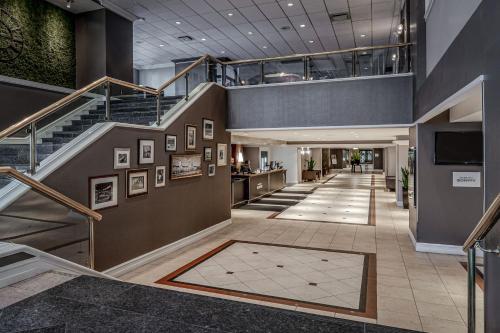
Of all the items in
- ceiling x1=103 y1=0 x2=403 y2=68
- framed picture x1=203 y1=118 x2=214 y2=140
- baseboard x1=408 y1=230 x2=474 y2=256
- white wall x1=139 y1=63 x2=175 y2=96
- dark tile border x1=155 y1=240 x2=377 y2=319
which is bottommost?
dark tile border x1=155 y1=240 x2=377 y2=319

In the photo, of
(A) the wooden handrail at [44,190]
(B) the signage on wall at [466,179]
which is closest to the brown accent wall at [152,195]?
(A) the wooden handrail at [44,190]

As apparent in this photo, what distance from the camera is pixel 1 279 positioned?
104 inches

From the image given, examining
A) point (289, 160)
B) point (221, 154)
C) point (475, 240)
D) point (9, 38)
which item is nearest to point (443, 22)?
point (475, 240)

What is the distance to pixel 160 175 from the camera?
20.0ft

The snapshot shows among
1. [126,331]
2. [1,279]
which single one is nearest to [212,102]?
[1,279]

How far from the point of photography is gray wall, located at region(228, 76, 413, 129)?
7.22 m

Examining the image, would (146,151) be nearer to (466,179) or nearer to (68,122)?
(68,122)

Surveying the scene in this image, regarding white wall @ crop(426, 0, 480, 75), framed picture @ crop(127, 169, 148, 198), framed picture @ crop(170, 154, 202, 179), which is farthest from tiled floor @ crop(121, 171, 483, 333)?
white wall @ crop(426, 0, 480, 75)

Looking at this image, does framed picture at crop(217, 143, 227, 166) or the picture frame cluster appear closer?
the picture frame cluster

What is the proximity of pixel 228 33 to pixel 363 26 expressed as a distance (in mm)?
4372

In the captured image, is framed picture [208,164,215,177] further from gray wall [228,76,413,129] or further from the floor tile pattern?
the floor tile pattern

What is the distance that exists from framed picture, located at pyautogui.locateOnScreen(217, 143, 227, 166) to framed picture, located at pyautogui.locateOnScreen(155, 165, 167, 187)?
2203mm

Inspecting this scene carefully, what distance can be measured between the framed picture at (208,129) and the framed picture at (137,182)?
2168mm

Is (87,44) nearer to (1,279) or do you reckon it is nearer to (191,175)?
(191,175)
